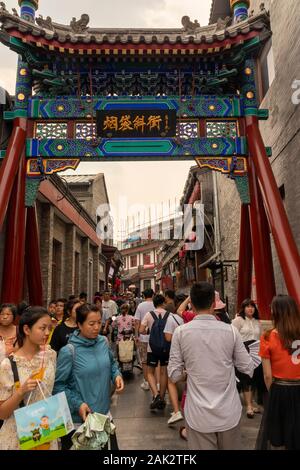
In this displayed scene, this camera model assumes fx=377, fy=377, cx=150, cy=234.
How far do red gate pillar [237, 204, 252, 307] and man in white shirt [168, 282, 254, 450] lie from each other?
5.08m

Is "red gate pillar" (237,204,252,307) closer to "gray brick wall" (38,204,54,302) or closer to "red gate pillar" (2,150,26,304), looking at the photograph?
"red gate pillar" (2,150,26,304)

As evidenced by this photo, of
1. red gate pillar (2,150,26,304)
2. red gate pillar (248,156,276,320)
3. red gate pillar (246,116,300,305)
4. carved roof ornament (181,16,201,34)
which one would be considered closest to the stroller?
red gate pillar (2,150,26,304)

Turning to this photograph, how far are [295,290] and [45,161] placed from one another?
16.9 feet

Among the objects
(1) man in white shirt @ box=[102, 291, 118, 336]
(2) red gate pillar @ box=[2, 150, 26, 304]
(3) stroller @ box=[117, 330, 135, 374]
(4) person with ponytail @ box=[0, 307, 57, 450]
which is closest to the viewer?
(4) person with ponytail @ box=[0, 307, 57, 450]

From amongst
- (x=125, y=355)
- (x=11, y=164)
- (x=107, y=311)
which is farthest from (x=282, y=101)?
(x=107, y=311)

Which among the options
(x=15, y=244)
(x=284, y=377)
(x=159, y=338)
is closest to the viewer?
(x=284, y=377)

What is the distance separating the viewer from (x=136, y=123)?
767 cm

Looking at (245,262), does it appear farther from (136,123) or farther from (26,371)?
(26,371)

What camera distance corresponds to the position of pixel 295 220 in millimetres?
7277

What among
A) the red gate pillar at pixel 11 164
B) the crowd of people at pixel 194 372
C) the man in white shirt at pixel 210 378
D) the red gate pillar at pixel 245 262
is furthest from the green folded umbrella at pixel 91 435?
the red gate pillar at pixel 245 262

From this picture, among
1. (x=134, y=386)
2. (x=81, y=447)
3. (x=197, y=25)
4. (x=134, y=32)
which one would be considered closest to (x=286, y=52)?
(x=197, y=25)

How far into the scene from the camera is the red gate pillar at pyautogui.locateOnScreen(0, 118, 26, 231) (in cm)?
645

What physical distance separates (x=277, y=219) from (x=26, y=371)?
4789mm

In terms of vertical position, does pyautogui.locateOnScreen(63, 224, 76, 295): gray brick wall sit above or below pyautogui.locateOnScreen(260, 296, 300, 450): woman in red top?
above
